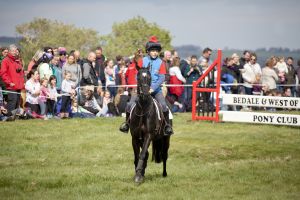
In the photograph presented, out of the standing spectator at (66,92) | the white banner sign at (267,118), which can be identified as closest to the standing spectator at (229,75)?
the white banner sign at (267,118)

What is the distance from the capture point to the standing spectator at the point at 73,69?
78.9 ft

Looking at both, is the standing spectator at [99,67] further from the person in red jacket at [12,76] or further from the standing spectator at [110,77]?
the person in red jacket at [12,76]

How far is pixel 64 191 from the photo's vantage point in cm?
1312

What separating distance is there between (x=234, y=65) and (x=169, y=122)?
14.4 m

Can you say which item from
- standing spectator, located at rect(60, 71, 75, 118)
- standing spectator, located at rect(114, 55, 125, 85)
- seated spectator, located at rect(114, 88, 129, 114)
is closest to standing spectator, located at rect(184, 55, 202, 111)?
standing spectator, located at rect(114, 55, 125, 85)

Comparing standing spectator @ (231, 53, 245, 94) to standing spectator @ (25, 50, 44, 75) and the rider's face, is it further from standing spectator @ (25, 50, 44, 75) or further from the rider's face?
the rider's face

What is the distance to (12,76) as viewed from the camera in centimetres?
2208

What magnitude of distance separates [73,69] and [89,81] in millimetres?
1023

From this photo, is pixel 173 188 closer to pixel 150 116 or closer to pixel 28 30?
pixel 150 116

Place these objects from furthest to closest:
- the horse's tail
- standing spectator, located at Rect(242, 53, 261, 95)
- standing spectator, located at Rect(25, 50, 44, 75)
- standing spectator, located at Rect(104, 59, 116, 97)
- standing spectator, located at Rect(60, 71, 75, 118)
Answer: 1. standing spectator, located at Rect(242, 53, 261, 95)
2. standing spectator, located at Rect(104, 59, 116, 97)
3. standing spectator, located at Rect(60, 71, 75, 118)
4. standing spectator, located at Rect(25, 50, 44, 75)
5. the horse's tail

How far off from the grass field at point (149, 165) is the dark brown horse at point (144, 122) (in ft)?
1.49

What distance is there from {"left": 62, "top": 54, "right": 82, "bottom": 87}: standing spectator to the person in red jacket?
2.13 metres

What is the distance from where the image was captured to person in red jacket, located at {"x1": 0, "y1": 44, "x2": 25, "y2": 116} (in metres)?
21.9

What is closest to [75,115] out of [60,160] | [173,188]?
[60,160]
